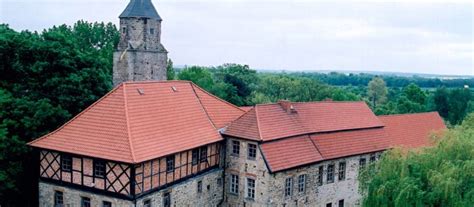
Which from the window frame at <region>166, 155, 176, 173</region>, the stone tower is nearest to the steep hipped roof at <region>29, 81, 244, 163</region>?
the window frame at <region>166, 155, 176, 173</region>

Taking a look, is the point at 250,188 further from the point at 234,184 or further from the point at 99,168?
the point at 99,168

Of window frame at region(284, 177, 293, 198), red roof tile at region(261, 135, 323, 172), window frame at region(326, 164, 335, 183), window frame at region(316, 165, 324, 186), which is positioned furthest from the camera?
window frame at region(326, 164, 335, 183)

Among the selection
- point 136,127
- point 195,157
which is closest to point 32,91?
point 136,127

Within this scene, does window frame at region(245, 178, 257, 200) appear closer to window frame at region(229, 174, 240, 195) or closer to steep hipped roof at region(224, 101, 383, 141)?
window frame at region(229, 174, 240, 195)

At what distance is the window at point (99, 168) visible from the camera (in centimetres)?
2122

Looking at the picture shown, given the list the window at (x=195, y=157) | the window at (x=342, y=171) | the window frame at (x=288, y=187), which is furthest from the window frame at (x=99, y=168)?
the window at (x=342, y=171)

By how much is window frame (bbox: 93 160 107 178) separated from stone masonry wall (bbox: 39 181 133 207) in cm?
95

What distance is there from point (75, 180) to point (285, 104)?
12.6 meters

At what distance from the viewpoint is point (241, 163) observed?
25.7 metres

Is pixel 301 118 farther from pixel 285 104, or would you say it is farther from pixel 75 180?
pixel 75 180

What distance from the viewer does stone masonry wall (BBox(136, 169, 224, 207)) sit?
72.1 ft

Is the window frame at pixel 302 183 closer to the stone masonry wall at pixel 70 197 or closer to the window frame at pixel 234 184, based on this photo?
the window frame at pixel 234 184

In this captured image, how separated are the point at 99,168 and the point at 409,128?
2222 cm

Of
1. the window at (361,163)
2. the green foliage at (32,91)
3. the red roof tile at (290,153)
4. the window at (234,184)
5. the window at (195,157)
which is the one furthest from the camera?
the window at (361,163)
